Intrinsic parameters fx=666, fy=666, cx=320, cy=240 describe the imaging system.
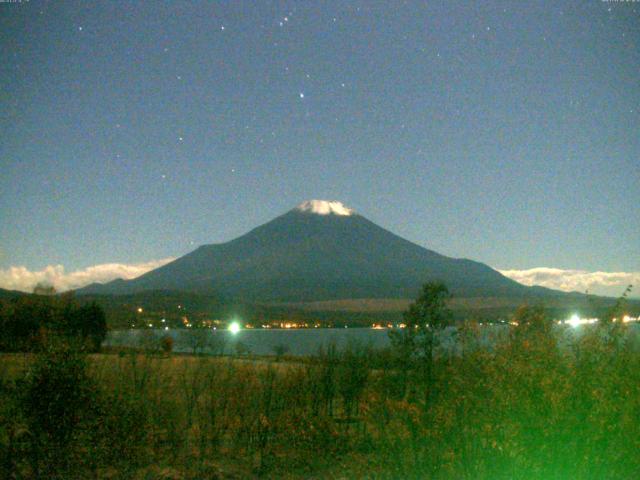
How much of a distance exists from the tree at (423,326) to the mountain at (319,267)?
341ft

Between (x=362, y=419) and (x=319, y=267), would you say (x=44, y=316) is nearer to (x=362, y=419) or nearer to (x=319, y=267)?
(x=362, y=419)

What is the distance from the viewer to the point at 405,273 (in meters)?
142

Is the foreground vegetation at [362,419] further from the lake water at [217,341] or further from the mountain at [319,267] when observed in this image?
the mountain at [319,267]

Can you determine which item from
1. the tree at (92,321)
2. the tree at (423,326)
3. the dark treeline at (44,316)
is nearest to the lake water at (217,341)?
the tree at (423,326)

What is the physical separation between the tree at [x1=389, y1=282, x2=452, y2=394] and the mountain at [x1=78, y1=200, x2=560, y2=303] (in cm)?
10396

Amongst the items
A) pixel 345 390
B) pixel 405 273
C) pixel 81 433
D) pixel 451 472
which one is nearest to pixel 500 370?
pixel 451 472

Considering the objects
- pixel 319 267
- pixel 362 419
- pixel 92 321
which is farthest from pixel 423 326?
pixel 319 267

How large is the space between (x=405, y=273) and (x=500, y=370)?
13843cm

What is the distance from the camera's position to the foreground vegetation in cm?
430

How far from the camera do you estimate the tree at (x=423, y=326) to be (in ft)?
46.2

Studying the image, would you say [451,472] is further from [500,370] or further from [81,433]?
[81,433]

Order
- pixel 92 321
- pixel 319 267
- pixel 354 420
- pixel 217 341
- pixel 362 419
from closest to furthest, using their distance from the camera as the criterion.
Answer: pixel 362 419 → pixel 354 420 → pixel 92 321 → pixel 217 341 → pixel 319 267

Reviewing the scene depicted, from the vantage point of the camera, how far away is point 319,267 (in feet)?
509

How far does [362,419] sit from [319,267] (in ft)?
480
